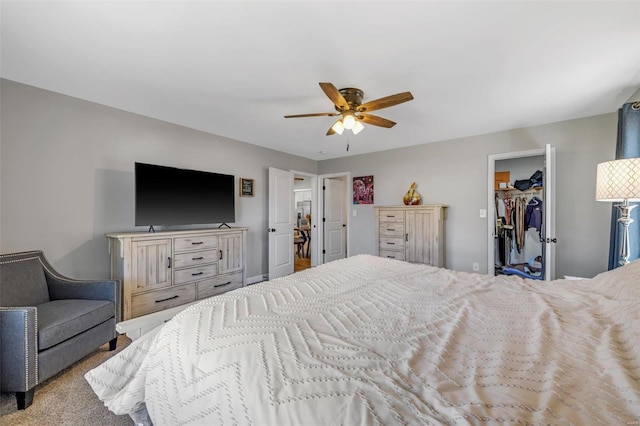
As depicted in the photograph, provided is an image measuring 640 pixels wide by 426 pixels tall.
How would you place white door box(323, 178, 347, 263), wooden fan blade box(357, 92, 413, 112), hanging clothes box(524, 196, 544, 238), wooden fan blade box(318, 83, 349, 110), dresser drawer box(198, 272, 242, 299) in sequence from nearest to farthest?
1. wooden fan blade box(318, 83, 349, 110)
2. wooden fan blade box(357, 92, 413, 112)
3. dresser drawer box(198, 272, 242, 299)
4. hanging clothes box(524, 196, 544, 238)
5. white door box(323, 178, 347, 263)

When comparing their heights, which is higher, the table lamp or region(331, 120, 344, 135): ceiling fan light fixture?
region(331, 120, 344, 135): ceiling fan light fixture

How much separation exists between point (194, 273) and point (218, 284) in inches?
14.9

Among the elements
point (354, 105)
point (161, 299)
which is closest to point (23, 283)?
point (161, 299)

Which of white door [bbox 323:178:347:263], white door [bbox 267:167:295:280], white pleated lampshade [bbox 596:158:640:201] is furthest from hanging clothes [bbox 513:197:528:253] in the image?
white door [bbox 267:167:295:280]

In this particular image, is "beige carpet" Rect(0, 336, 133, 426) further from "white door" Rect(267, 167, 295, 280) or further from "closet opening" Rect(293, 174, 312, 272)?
"closet opening" Rect(293, 174, 312, 272)

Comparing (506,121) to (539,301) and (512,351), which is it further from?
(512,351)

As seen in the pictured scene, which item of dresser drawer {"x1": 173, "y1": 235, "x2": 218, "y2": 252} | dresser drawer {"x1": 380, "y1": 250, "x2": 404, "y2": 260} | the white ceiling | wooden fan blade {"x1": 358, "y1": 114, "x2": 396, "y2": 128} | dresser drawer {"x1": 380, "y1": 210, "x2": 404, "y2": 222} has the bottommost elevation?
dresser drawer {"x1": 380, "y1": 250, "x2": 404, "y2": 260}

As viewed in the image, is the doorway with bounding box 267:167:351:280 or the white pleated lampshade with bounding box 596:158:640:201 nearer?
the white pleated lampshade with bounding box 596:158:640:201

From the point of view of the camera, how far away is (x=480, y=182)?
3879mm

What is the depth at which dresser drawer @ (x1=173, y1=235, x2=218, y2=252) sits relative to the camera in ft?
9.86

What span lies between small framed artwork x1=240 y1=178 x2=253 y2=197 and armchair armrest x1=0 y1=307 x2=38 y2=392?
289 centimetres

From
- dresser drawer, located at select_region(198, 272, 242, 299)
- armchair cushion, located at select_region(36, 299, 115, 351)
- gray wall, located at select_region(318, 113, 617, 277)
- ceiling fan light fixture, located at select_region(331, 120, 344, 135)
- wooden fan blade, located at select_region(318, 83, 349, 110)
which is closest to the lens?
armchair cushion, located at select_region(36, 299, 115, 351)

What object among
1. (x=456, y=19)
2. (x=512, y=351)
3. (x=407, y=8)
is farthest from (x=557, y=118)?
(x=512, y=351)

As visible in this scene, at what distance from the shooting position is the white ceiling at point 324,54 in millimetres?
1526
